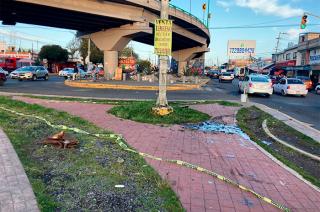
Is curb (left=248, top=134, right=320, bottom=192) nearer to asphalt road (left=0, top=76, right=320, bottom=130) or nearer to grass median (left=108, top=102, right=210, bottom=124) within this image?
grass median (left=108, top=102, right=210, bottom=124)

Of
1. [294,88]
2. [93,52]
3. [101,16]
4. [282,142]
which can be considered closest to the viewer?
[282,142]

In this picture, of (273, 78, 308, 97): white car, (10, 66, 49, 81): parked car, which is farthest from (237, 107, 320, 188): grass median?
(10, 66, 49, 81): parked car

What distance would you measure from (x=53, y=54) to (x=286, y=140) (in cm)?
7749

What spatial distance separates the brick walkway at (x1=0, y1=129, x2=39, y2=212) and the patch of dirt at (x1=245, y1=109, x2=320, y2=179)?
17.4ft

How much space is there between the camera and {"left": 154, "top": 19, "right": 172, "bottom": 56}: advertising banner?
37.5ft

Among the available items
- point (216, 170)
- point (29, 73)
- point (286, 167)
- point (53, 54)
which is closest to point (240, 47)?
point (53, 54)

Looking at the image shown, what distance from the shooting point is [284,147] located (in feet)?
28.5

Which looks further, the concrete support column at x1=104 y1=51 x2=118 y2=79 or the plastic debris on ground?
the concrete support column at x1=104 y1=51 x2=118 y2=79

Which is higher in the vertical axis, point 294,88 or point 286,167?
point 294,88

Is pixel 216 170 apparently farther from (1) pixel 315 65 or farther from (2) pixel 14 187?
(1) pixel 315 65

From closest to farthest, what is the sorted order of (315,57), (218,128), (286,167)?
1. (286,167)
2. (218,128)
3. (315,57)

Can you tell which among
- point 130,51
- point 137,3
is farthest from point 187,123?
point 130,51

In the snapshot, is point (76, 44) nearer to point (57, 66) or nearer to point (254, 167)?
point (57, 66)

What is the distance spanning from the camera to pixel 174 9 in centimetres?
3981
